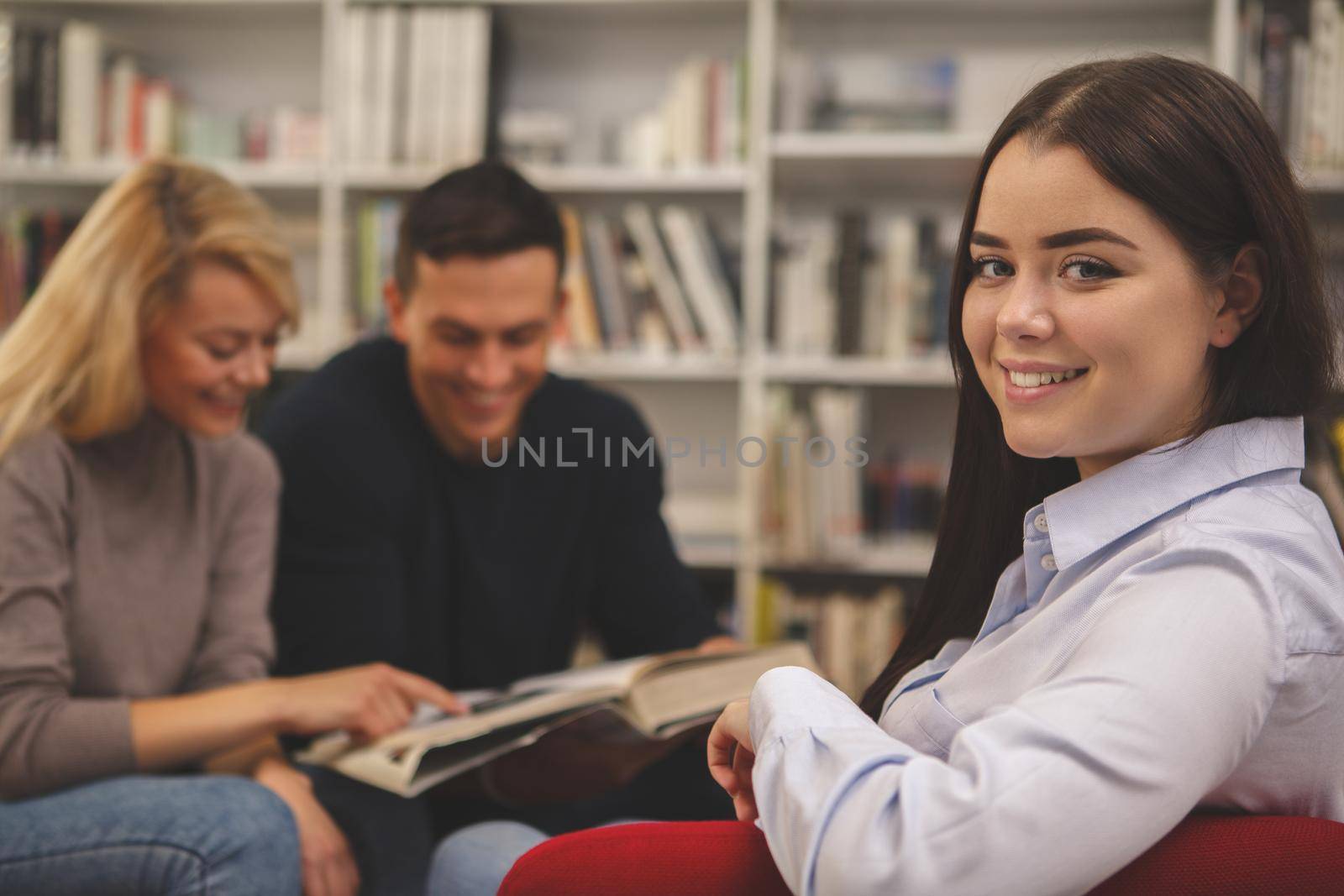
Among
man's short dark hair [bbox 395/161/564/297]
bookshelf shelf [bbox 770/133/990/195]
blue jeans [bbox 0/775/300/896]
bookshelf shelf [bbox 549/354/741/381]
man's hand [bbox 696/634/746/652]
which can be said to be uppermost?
bookshelf shelf [bbox 770/133/990/195]

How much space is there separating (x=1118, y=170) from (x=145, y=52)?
2583mm

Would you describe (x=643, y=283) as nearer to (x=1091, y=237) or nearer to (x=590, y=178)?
(x=590, y=178)

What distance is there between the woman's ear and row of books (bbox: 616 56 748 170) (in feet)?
5.48

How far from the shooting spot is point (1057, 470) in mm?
863

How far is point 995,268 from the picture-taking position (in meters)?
0.75

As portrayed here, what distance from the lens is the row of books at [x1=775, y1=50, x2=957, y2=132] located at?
230cm

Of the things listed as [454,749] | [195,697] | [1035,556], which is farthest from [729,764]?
[195,697]

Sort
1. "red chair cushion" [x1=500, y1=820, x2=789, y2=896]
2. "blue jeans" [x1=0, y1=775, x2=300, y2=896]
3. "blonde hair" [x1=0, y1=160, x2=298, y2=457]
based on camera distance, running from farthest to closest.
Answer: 1. "blonde hair" [x1=0, y1=160, x2=298, y2=457]
2. "blue jeans" [x1=0, y1=775, x2=300, y2=896]
3. "red chair cushion" [x1=500, y1=820, x2=789, y2=896]

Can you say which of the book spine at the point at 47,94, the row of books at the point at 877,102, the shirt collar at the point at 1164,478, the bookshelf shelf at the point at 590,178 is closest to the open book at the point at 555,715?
the shirt collar at the point at 1164,478

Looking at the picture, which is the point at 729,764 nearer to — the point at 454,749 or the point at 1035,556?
the point at 1035,556

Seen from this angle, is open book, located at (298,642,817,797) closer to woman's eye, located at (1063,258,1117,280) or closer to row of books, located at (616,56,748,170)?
woman's eye, located at (1063,258,1117,280)

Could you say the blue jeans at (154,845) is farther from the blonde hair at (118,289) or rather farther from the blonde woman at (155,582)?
the blonde hair at (118,289)

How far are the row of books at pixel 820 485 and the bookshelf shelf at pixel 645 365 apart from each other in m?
0.13

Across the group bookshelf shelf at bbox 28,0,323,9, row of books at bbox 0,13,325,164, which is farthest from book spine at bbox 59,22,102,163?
bookshelf shelf at bbox 28,0,323,9
